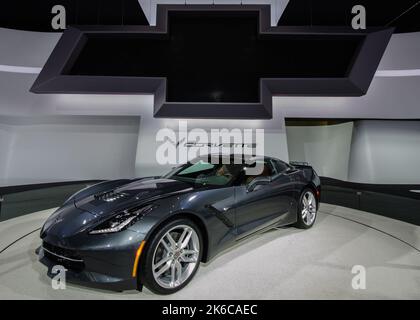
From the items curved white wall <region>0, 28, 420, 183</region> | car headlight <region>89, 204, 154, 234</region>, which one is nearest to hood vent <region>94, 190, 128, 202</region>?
car headlight <region>89, 204, 154, 234</region>

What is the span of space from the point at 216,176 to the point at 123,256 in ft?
3.95

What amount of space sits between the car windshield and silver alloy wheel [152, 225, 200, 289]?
0.55 metres

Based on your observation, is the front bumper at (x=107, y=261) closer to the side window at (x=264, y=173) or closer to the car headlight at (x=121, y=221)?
the car headlight at (x=121, y=221)

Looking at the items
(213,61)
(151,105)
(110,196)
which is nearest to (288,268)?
(110,196)

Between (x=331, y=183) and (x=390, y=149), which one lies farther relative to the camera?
(x=390, y=149)

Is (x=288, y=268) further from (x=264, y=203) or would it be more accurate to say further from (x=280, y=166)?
(x=280, y=166)

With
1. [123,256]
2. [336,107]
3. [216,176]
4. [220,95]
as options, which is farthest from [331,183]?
[123,256]

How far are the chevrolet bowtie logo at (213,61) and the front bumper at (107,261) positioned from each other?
12.2 feet

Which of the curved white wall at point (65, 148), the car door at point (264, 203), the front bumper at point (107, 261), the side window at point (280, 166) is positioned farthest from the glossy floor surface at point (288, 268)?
the curved white wall at point (65, 148)

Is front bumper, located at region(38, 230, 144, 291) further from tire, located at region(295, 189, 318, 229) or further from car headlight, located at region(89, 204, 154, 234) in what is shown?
tire, located at region(295, 189, 318, 229)

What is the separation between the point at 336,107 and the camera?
197 inches

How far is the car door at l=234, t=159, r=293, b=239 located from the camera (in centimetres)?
204

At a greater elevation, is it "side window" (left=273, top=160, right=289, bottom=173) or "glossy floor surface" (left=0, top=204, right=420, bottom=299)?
"side window" (left=273, top=160, right=289, bottom=173)
